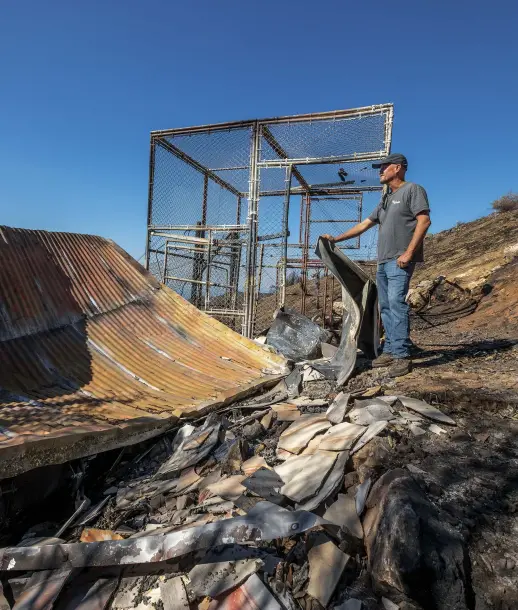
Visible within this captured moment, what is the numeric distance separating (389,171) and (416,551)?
11.5ft

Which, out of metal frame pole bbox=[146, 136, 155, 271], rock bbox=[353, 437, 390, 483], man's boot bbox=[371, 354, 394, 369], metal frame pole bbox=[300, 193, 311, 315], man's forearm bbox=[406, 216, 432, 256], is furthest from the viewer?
metal frame pole bbox=[300, 193, 311, 315]

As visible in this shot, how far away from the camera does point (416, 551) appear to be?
1.57 m

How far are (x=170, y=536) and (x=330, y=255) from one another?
341 cm

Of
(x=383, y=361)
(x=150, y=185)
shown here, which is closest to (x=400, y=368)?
(x=383, y=361)

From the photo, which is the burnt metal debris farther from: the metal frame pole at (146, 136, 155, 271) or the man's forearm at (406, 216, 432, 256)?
the metal frame pole at (146, 136, 155, 271)

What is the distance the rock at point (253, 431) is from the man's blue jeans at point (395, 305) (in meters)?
1.78

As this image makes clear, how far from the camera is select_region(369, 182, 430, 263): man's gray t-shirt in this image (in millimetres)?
3877

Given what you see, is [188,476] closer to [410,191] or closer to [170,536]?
[170,536]

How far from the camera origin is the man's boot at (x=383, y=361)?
4205 millimetres

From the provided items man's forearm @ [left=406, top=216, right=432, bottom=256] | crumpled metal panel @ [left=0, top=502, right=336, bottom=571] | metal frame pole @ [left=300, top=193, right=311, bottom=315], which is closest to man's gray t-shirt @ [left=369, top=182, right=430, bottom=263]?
man's forearm @ [left=406, top=216, right=432, bottom=256]

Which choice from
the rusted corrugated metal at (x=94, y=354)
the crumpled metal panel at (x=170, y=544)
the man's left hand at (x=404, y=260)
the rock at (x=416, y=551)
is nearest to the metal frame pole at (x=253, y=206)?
the rusted corrugated metal at (x=94, y=354)

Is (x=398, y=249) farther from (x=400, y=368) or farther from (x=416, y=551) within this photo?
(x=416, y=551)

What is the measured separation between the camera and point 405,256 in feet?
12.5

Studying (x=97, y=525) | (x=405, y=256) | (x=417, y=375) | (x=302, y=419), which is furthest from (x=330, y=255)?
(x=97, y=525)
